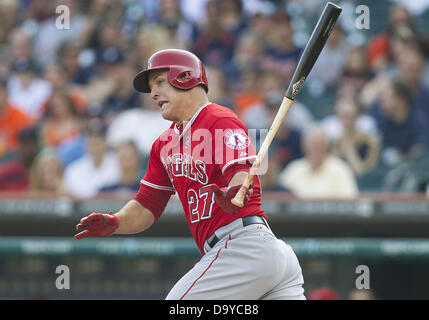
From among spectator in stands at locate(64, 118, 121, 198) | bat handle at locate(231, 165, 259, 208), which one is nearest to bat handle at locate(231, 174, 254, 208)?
bat handle at locate(231, 165, 259, 208)

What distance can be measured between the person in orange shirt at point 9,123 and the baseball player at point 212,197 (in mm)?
4068

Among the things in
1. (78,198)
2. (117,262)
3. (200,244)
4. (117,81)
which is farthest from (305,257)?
(117,81)

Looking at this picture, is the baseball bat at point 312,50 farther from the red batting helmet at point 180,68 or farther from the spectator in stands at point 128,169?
the spectator in stands at point 128,169

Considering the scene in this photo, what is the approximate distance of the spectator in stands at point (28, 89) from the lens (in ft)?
26.6

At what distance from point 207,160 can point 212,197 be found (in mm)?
181

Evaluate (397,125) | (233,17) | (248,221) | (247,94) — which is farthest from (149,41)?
(248,221)

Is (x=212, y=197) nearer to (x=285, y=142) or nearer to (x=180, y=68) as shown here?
(x=180, y=68)

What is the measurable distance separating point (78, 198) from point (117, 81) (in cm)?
224

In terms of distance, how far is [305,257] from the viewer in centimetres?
610

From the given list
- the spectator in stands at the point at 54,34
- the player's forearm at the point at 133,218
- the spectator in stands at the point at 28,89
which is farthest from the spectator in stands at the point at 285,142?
the player's forearm at the point at 133,218

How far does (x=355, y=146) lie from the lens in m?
7.35

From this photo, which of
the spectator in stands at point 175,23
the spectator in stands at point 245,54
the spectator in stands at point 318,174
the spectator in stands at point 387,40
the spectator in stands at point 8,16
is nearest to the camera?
the spectator in stands at point 318,174

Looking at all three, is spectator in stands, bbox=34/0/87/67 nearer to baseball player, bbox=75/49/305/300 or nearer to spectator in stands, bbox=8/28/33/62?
spectator in stands, bbox=8/28/33/62

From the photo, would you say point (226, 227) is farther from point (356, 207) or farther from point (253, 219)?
point (356, 207)
